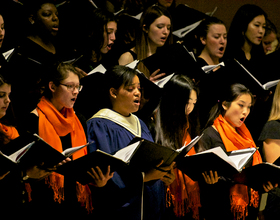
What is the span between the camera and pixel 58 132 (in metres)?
2.90

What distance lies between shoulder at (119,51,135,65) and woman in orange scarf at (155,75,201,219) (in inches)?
20.9

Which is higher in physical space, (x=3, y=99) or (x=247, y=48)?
(x=247, y=48)

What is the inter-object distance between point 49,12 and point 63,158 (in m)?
1.79

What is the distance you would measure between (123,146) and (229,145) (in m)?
1.01

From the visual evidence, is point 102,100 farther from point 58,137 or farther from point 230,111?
point 230,111

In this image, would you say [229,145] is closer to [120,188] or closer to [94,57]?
[120,188]

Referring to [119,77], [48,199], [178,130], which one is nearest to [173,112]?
[178,130]

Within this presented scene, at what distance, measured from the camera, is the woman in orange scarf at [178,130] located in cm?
329

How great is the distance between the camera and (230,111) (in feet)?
12.0

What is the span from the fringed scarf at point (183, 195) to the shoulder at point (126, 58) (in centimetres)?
90

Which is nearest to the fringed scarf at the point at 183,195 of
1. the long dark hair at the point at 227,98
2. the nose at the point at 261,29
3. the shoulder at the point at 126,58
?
the long dark hair at the point at 227,98

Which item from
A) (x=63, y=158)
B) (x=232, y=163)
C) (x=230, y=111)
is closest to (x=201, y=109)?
(x=230, y=111)

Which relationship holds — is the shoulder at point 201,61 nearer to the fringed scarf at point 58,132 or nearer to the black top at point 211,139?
the black top at point 211,139

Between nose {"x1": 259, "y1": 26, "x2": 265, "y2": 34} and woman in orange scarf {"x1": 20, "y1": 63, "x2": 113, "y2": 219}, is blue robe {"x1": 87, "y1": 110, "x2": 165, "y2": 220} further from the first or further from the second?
nose {"x1": 259, "y1": 26, "x2": 265, "y2": 34}
